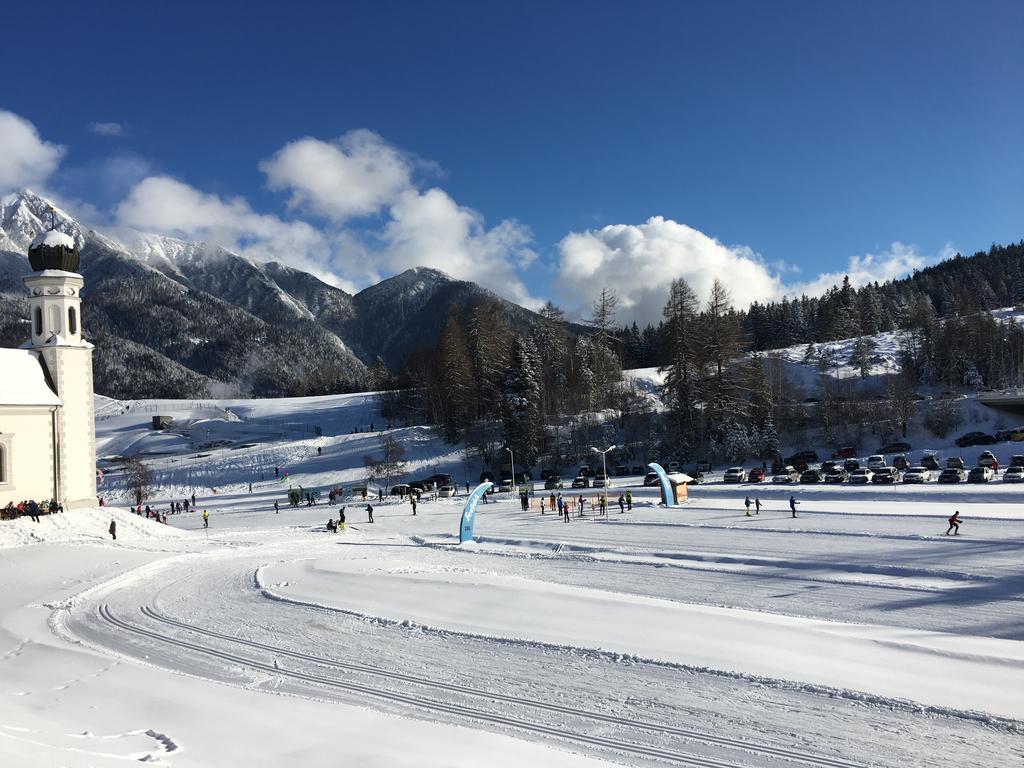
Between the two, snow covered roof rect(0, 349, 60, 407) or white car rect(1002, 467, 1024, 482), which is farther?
white car rect(1002, 467, 1024, 482)

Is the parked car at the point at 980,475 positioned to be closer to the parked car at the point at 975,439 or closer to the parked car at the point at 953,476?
the parked car at the point at 953,476

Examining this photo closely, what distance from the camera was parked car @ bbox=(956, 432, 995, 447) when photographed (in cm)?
4531

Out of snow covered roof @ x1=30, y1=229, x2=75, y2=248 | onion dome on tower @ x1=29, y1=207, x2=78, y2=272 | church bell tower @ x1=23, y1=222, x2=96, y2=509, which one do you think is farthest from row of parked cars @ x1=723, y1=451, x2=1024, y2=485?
snow covered roof @ x1=30, y1=229, x2=75, y2=248

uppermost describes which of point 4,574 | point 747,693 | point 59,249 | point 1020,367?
point 59,249

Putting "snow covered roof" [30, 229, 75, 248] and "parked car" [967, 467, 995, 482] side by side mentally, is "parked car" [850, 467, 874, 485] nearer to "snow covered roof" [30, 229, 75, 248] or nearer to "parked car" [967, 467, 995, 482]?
"parked car" [967, 467, 995, 482]

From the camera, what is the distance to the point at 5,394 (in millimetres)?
30781

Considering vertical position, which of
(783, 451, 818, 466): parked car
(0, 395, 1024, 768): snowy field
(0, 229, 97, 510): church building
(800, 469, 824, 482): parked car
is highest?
(0, 229, 97, 510): church building

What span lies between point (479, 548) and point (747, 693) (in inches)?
613

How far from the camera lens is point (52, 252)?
3372cm

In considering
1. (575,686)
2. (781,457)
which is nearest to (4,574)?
(575,686)

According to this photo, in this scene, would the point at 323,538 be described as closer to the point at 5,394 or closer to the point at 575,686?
the point at 5,394

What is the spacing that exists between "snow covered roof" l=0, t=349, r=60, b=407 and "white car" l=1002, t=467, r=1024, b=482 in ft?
151

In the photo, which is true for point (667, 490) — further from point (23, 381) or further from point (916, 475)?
point (23, 381)

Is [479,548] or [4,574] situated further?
[479,548]
